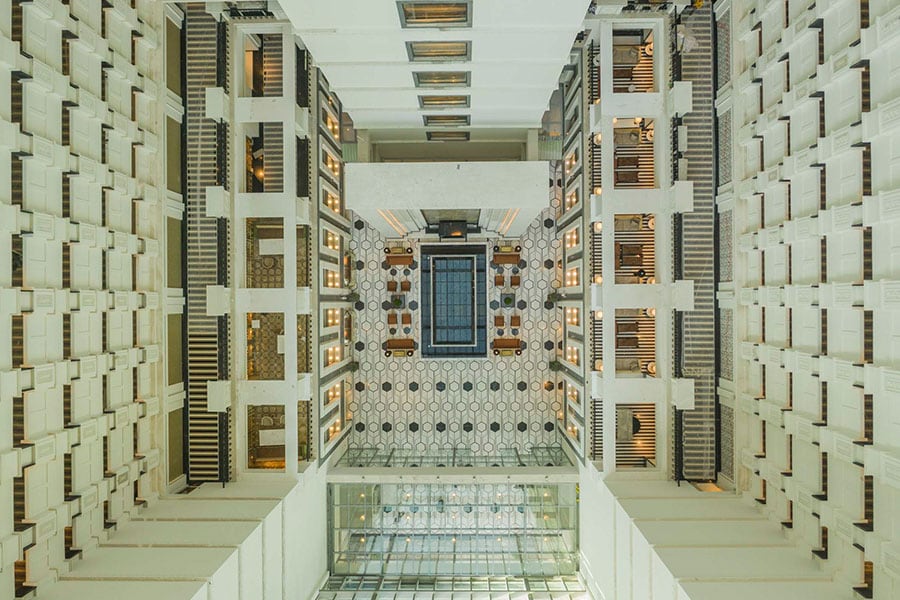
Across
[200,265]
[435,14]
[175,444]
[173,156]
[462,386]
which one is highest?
[435,14]

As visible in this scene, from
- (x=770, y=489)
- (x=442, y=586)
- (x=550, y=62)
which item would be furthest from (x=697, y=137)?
(x=442, y=586)

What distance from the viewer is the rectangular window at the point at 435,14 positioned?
856 centimetres

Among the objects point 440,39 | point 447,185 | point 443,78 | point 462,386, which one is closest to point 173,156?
point 443,78

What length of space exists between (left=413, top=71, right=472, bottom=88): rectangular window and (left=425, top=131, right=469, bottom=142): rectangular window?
280 centimetres

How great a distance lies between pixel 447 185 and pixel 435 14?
107 inches

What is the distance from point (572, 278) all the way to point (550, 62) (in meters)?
7.07

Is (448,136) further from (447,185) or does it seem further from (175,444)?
(175,444)

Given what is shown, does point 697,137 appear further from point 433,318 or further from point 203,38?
point 203,38

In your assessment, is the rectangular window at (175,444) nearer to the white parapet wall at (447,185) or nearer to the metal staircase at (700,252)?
the white parapet wall at (447,185)

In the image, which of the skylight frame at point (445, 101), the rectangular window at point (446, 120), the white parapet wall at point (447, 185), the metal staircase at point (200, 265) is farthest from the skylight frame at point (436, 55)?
the metal staircase at point (200, 265)

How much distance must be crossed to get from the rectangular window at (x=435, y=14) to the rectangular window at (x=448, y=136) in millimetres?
4878

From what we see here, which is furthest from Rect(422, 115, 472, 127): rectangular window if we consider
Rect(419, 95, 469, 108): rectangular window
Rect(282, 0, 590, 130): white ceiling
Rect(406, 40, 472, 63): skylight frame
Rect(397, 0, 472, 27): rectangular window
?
Rect(397, 0, 472, 27): rectangular window

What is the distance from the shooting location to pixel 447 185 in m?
9.75

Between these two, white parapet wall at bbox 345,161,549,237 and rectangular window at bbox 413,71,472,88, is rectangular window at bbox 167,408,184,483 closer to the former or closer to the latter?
white parapet wall at bbox 345,161,549,237
